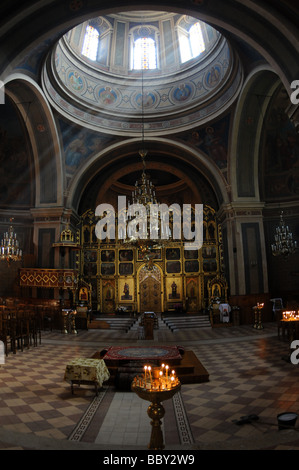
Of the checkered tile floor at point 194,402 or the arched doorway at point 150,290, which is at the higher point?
the arched doorway at point 150,290

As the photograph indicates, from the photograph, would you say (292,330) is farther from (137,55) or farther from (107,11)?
(137,55)

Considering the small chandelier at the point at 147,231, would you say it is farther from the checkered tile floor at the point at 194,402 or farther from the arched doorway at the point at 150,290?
the arched doorway at the point at 150,290

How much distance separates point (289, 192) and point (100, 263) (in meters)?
11.9

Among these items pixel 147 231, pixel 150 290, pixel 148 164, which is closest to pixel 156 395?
pixel 147 231

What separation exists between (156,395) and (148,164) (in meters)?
18.2

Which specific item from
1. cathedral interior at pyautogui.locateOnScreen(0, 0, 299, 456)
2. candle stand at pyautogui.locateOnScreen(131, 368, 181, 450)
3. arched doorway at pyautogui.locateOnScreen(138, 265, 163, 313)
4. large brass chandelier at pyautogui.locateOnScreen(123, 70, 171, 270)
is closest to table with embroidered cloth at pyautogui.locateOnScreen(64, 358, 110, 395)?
candle stand at pyautogui.locateOnScreen(131, 368, 181, 450)

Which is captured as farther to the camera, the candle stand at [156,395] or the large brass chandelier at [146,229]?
the large brass chandelier at [146,229]

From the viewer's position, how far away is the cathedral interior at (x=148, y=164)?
14.8 metres


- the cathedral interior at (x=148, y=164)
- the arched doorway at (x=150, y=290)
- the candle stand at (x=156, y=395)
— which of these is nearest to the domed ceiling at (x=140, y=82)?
the cathedral interior at (x=148, y=164)

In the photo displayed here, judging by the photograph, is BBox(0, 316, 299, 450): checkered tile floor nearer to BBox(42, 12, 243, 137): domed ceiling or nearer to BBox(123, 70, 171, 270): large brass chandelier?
BBox(123, 70, 171, 270): large brass chandelier

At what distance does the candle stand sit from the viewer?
3.19 meters

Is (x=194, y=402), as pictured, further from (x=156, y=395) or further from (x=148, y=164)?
(x=148, y=164)

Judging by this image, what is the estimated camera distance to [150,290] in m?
20.5

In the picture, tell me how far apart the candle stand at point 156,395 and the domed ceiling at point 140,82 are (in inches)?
578
